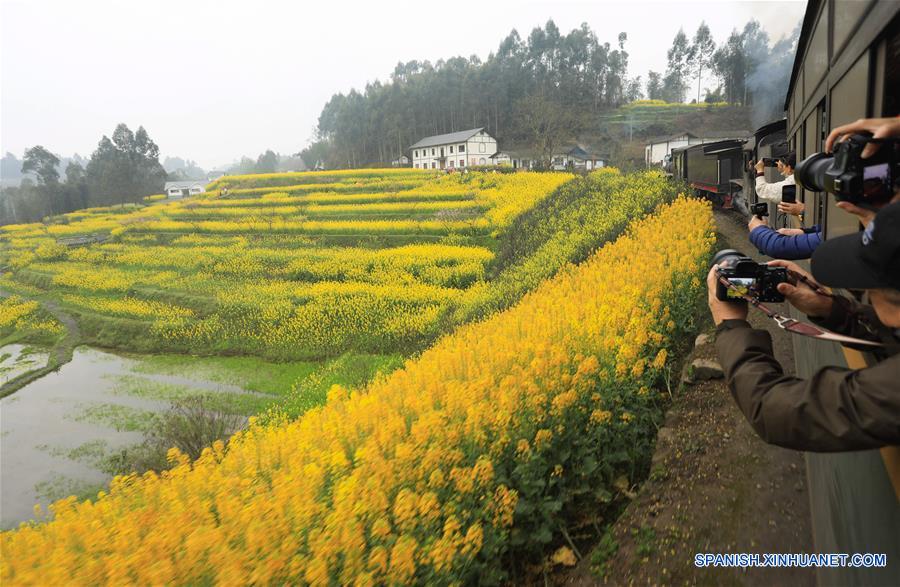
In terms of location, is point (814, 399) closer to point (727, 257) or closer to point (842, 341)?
point (842, 341)

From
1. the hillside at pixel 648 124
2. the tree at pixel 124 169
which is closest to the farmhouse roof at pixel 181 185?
the tree at pixel 124 169

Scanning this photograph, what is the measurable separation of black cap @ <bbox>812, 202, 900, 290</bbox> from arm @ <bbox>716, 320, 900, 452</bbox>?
0.19m

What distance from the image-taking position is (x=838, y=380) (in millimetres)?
1136

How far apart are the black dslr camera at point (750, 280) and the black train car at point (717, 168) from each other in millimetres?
14879

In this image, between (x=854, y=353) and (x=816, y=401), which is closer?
(x=816, y=401)

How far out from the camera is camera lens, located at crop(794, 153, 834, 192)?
58.8 inches

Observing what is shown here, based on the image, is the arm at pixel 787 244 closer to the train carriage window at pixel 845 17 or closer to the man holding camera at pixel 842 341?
the train carriage window at pixel 845 17

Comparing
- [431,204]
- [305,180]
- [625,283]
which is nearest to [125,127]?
[305,180]

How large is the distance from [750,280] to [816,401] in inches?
21.6

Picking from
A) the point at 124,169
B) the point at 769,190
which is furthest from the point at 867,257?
the point at 124,169

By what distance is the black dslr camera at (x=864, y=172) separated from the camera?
1197mm

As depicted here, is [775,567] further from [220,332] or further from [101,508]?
[220,332]

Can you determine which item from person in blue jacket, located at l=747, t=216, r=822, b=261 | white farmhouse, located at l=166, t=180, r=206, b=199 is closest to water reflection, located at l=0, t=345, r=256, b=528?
person in blue jacket, located at l=747, t=216, r=822, b=261

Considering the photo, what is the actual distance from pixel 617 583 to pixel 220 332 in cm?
1482
